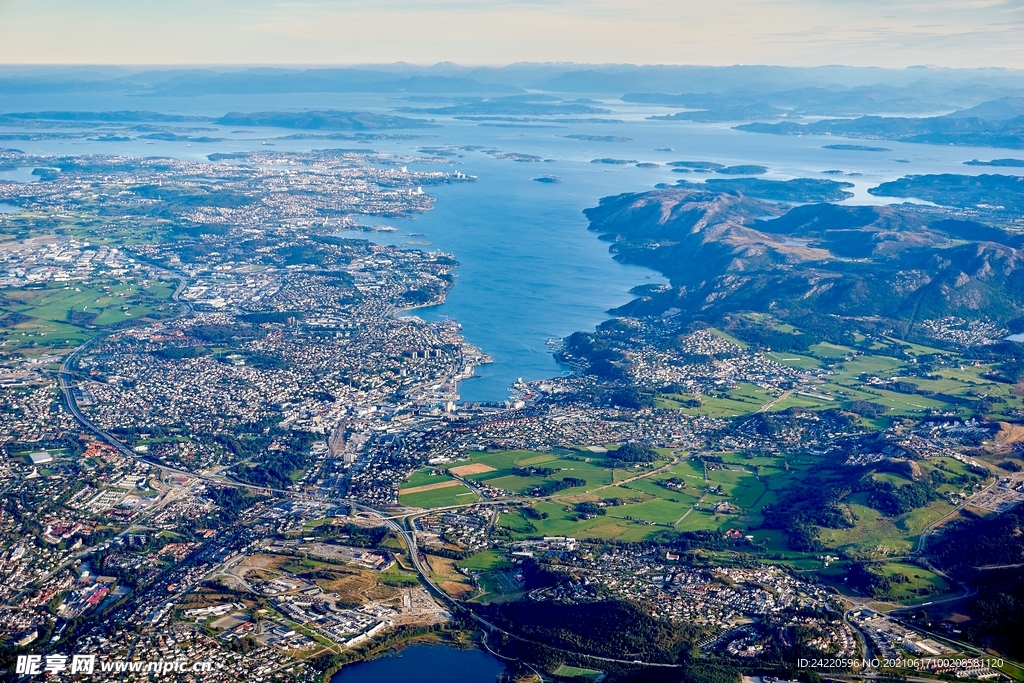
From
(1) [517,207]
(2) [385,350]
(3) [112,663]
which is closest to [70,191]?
(1) [517,207]

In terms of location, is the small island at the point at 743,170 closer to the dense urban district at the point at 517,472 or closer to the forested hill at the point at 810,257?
the forested hill at the point at 810,257

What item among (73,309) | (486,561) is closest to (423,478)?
(486,561)

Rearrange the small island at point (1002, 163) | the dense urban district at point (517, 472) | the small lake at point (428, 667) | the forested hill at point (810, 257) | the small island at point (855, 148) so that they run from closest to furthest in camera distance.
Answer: the small lake at point (428, 667) < the dense urban district at point (517, 472) < the forested hill at point (810, 257) < the small island at point (1002, 163) < the small island at point (855, 148)

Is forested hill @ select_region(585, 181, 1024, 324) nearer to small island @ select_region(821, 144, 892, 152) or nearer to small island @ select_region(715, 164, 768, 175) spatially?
small island @ select_region(715, 164, 768, 175)

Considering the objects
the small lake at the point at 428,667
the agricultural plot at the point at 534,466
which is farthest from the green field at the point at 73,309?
the small lake at the point at 428,667

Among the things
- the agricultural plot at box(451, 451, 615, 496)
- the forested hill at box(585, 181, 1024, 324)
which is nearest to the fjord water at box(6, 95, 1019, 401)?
the forested hill at box(585, 181, 1024, 324)

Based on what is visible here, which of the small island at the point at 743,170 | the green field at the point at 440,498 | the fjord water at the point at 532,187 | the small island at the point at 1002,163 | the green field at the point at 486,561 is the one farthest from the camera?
the small island at the point at 1002,163

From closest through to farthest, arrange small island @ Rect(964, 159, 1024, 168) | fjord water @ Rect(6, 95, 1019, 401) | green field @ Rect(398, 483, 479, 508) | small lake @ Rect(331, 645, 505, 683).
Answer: small lake @ Rect(331, 645, 505, 683) < green field @ Rect(398, 483, 479, 508) < fjord water @ Rect(6, 95, 1019, 401) < small island @ Rect(964, 159, 1024, 168)
